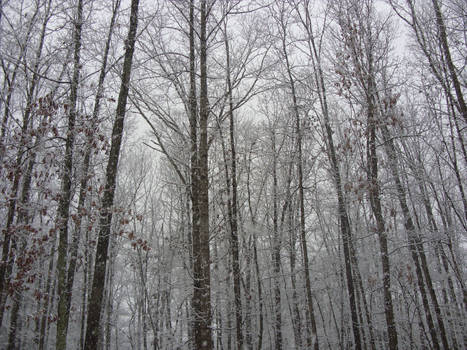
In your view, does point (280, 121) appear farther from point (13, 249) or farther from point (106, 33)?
point (13, 249)

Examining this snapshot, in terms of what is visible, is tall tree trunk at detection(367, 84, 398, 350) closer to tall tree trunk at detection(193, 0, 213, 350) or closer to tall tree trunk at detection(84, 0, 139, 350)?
tall tree trunk at detection(193, 0, 213, 350)

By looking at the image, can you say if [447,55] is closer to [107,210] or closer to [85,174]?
[107,210]

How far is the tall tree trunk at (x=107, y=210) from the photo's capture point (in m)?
5.64

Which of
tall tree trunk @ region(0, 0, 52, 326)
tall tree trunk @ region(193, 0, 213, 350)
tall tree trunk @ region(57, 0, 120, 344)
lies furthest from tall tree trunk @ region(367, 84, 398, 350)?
tall tree trunk @ region(0, 0, 52, 326)

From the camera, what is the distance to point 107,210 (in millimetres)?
6047

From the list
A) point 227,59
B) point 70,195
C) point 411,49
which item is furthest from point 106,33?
point 411,49

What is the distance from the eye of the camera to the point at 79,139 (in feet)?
23.0

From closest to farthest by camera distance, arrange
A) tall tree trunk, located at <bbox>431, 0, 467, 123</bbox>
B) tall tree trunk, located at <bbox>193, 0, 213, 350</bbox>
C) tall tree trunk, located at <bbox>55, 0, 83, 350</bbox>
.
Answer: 1. tall tree trunk, located at <bbox>193, 0, 213, 350</bbox>
2. tall tree trunk, located at <bbox>55, 0, 83, 350</bbox>
3. tall tree trunk, located at <bbox>431, 0, 467, 123</bbox>

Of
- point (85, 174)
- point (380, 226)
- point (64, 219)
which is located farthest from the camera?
point (380, 226)

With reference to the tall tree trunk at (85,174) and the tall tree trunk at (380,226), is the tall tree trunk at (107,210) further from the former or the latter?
the tall tree trunk at (380,226)

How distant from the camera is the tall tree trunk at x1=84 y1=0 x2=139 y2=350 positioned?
5.64 metres

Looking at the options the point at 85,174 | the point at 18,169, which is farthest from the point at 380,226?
the point at 18,169

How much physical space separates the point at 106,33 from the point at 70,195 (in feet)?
13.5

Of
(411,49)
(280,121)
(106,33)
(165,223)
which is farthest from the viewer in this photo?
(165,223)
